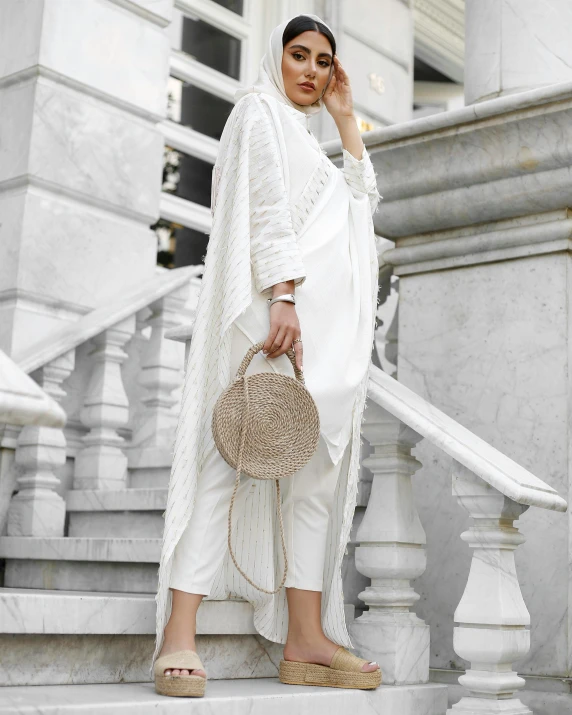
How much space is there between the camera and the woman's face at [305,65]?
2.78m

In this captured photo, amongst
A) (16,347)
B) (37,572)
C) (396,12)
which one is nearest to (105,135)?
(16,347)

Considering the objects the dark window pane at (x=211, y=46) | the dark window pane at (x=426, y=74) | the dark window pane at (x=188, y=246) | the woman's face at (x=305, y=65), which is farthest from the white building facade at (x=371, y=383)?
the dark window pane at (x=426, y=74)

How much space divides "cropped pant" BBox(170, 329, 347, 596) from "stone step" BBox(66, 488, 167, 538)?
81 centimetres

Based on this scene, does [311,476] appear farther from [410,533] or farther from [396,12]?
[396,12]

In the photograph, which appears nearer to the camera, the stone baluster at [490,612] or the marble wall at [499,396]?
the stone baluster at [490,612]

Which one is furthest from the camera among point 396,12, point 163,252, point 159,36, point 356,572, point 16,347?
point 396,12

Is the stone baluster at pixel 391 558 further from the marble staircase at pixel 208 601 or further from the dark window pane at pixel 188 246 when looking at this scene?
the dark window pane at pixel 188 246

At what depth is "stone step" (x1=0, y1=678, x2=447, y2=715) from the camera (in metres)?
2.14

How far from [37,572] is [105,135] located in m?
2.02

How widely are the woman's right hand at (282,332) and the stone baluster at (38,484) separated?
1.48m

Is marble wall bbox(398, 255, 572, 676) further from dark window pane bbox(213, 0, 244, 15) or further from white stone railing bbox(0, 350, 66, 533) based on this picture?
dark window pane bbox(213, 0, 244, 15)

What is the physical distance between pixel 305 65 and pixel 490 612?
141 centimetres

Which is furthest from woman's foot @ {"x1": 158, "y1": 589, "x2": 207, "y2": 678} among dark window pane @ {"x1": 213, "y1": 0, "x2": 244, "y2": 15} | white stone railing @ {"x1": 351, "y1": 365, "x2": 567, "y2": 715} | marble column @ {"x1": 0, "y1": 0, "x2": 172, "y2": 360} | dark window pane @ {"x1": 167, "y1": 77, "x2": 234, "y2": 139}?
dark window pane @ {"x1": 213, "y1": 0, "x2": 244, "y2": 15}

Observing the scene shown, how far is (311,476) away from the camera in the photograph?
2.69 m
